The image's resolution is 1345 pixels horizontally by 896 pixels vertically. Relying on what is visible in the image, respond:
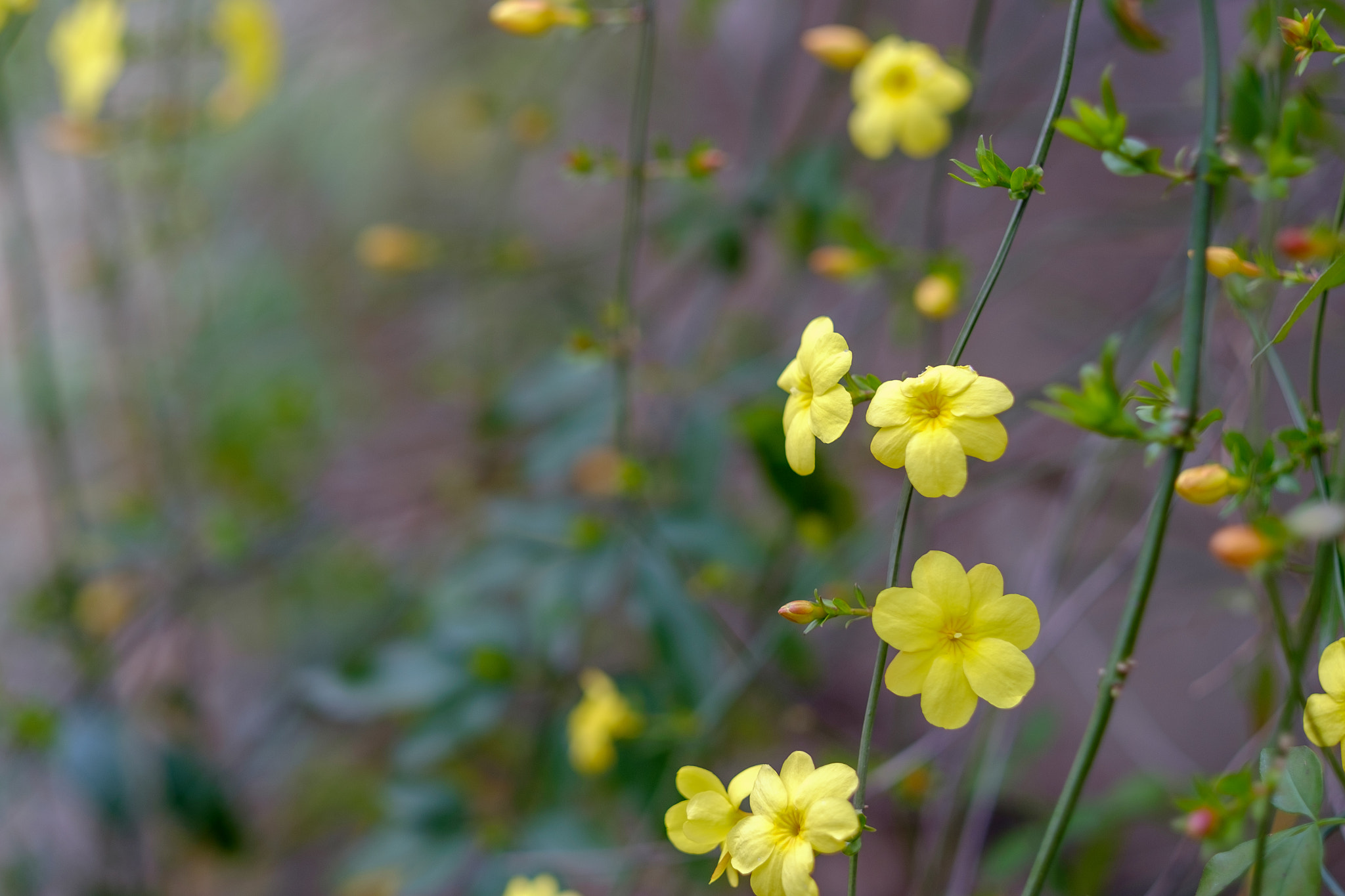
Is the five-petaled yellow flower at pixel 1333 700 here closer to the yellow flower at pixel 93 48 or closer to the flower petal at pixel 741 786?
the flower petal at pixel 741 786

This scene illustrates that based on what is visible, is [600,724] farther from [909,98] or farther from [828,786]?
[909,98]

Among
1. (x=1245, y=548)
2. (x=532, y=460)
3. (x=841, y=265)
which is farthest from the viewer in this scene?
(x=532, y=460)

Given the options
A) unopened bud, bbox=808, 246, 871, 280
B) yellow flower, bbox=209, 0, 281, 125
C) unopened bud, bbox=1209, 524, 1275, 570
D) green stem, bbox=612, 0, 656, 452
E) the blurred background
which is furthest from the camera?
yellow flower, bbox=209, 0, 281, 125

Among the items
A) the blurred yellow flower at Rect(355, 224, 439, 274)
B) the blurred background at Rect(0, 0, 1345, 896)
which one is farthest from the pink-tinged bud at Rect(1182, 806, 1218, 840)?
the blurred yellow flower at Rect(355, 224, 439, 274)

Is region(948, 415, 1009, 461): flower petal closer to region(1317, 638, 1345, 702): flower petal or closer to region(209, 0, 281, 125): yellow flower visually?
region(1317, 638, 1345, 702): flower petal

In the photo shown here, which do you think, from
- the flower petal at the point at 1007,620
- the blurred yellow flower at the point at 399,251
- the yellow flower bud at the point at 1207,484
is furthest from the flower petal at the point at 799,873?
the blurred yellow flower at the point at 399,251

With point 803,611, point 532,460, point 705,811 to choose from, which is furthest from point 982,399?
A: point 532,460

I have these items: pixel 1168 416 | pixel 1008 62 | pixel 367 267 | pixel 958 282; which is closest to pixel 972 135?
pixel 1008 62
